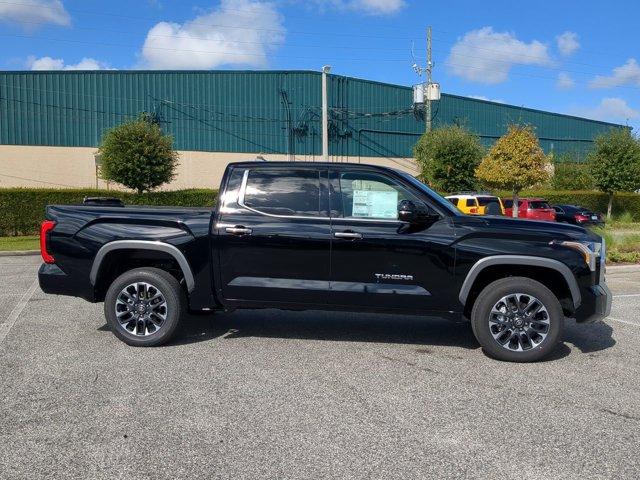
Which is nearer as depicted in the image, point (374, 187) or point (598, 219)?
point (374, 187)

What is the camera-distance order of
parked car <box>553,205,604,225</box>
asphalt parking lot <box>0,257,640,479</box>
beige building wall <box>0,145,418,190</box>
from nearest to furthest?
1. asphalt parking lot <box>0,257,640,479</box>
2. parked car <box>553,205,604,225</box>
3. beige building wall <box>0,145,418,190</box>

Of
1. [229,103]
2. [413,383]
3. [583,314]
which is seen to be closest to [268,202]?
[413,383]

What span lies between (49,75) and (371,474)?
37.0 meters

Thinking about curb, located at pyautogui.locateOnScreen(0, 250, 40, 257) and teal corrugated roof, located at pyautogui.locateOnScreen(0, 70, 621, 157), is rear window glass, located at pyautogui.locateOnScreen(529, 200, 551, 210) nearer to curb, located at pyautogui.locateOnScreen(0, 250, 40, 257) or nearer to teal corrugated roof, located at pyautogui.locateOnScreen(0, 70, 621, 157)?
teal corrugated roof, located at pyautogui.locateOnScreen(0, 70, 621, 157)

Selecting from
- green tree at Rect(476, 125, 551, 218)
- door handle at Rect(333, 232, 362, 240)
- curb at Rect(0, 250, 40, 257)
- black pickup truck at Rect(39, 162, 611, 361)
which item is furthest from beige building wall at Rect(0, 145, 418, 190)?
door handle at Rect(333, 232, 362, 240)

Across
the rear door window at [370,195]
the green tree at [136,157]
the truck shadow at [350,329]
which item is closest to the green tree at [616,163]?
the green tree at [136,157]

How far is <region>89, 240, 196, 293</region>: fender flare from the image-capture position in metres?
6.00

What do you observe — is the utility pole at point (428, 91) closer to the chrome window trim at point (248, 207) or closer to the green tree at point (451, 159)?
the green tree at point (451, 159)

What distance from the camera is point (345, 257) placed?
5.79 m

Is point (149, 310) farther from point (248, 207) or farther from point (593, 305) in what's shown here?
point (593, 305)

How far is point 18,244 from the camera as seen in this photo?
64.5ft

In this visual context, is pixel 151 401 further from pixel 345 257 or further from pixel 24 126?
pixel 24 126

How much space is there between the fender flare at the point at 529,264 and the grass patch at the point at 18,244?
15753 mm

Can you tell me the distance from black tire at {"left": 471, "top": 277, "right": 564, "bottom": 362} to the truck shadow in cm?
39
